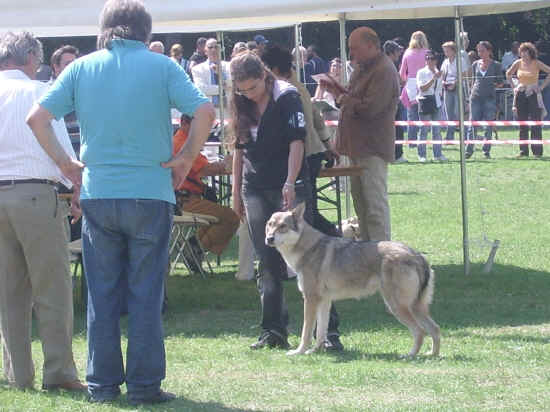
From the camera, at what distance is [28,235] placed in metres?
5.38

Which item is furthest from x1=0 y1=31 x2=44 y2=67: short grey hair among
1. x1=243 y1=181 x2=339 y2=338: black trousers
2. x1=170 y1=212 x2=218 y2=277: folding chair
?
x1=170 y1=212 x2=218 y2=277: folding chair

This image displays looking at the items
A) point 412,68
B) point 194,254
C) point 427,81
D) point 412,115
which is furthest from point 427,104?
point 194,254

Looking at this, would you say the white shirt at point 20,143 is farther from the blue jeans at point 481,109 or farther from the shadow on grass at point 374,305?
the blue jeans at point 481,109

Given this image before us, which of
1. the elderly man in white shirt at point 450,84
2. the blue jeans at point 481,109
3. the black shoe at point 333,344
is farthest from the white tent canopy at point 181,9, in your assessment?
the blue jeans at point 481,109

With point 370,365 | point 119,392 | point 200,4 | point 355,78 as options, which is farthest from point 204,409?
point 355,78

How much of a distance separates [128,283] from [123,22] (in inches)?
50.4

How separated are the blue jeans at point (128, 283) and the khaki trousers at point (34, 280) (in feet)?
1.04

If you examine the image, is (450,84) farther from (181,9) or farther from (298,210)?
(298,210)

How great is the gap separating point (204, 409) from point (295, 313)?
119 inches

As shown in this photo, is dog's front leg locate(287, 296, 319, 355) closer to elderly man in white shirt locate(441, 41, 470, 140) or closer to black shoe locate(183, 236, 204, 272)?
black shoe locate(183, 236, 204, 272)

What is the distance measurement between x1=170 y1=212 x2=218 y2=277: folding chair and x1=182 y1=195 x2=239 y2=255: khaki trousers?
0.43 feet

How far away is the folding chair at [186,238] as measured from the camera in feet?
29.6

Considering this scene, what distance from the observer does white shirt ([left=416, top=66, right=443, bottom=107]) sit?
2008cm

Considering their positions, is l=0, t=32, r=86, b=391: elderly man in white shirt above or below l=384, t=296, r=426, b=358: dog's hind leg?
above
